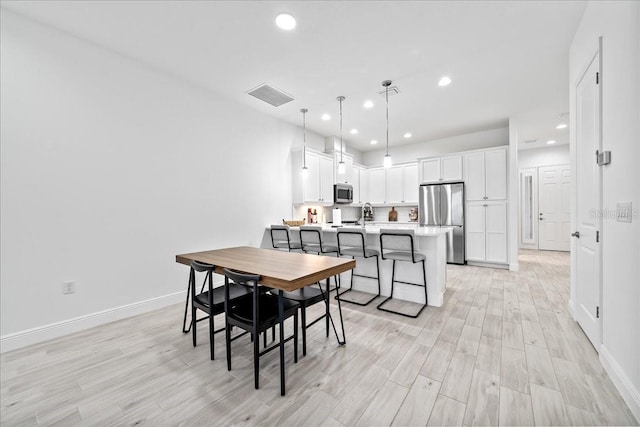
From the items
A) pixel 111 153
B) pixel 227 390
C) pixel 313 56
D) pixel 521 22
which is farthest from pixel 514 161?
pixel 111 153

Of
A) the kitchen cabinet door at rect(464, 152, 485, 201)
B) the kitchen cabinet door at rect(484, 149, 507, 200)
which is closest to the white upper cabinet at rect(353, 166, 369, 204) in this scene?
the kitchen cabinet door at rect(464, 152, 485, 201)

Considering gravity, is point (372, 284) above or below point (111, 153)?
below

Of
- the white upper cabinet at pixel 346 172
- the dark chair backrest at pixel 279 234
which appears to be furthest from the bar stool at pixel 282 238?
the white upper cabinet at pixel 346 172

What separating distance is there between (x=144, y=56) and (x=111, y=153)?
44.7 inches

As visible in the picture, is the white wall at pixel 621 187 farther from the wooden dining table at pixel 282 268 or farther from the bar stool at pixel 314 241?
the bar stool at pixel 314 241

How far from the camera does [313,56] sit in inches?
113

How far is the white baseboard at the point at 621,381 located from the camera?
4.63 ft

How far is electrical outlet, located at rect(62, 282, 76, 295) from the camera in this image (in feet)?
8.18

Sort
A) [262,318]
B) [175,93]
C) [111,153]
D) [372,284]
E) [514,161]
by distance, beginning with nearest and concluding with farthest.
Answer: [262,318]
[111,153]
[175,93]
[372,284]
[514,161]

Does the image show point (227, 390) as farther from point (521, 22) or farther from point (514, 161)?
point (514, 161)

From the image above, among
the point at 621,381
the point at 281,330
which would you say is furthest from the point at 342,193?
the point at 621,381

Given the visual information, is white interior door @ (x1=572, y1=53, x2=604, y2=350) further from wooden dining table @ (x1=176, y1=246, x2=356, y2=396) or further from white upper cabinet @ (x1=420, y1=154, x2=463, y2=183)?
white upper cabinet @ (x1=420, y1=154, x2=463, y2=183)

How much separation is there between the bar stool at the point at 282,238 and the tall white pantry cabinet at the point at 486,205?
12.0 ft

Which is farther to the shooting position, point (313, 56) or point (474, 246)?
point (474, 246)
